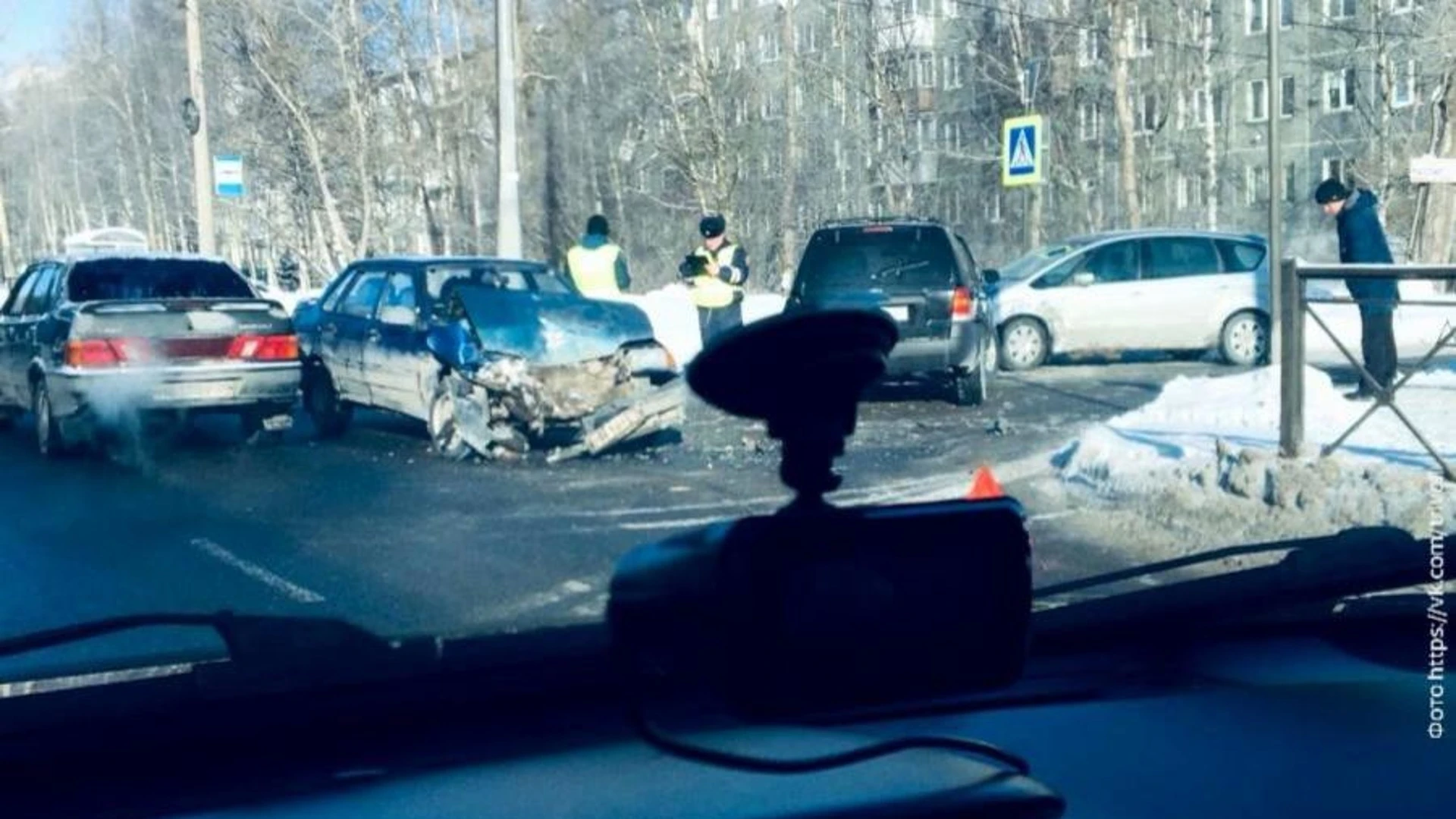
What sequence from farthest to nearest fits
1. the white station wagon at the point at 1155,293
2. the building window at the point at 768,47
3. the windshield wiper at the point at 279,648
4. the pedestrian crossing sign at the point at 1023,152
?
the white station wagon at the point at 1155,293
the pedestrian crossing sign at the point at 1023,152
the building window at the point at 768,47
the windshield wiper at the point at 279,648

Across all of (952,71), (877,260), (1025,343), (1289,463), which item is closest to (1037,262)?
(1025,343)

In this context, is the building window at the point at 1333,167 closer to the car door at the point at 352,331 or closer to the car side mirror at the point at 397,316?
the car door at the point at 352,331

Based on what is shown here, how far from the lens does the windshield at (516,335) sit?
4.77 meters

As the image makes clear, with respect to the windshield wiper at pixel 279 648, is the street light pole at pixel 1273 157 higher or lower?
higher

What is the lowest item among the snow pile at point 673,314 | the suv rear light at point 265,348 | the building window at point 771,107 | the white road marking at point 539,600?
the white road marking at point 539,600

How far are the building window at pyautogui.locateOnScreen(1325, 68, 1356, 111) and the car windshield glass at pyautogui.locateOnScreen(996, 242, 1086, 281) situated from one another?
19243mm

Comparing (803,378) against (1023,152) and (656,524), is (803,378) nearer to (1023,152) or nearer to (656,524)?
(656,524)

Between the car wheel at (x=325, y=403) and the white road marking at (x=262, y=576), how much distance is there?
12.2 feet

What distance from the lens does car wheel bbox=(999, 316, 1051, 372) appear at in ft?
51.6

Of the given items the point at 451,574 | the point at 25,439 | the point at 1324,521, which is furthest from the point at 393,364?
the point at 1324,521

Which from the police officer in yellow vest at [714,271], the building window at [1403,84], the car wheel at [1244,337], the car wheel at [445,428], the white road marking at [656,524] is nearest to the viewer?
the police officer in yellow vest at [714,271]

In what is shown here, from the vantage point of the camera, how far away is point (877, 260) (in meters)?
6.52

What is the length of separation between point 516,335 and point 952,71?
1101 cm

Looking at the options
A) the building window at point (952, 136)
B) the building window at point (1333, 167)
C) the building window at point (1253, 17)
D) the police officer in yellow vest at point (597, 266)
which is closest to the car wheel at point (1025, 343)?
the police officer in yellow vest at point (597, 266)
